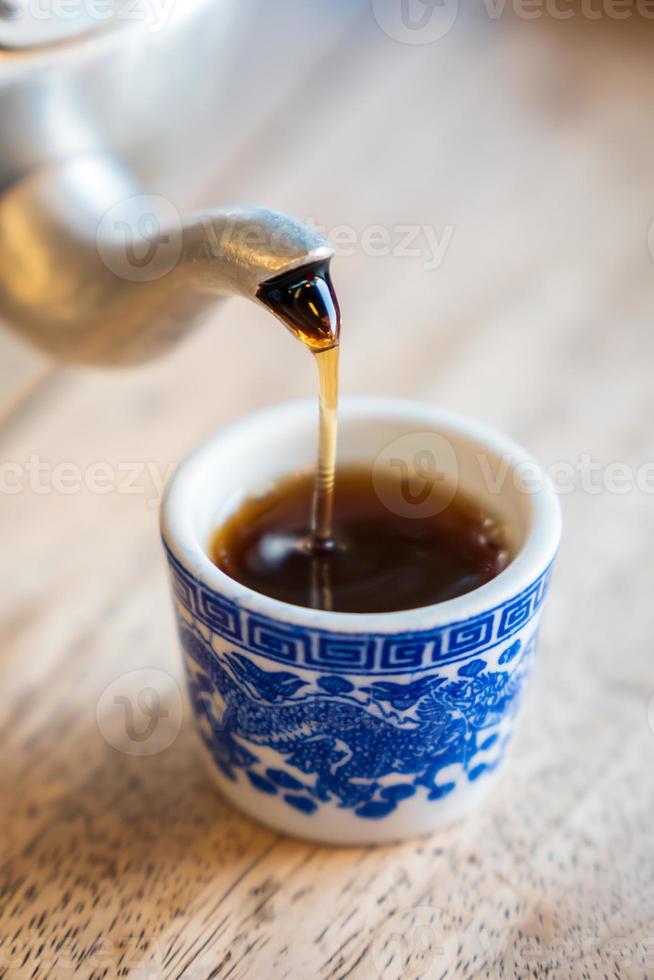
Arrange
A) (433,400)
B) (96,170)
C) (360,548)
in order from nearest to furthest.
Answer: (360,548), (96,170), (433,400)

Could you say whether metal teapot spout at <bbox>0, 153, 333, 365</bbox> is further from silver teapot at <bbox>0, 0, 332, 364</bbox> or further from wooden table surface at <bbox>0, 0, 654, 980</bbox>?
wooden table surface at <bbox>0, 0, 654, 980</bbox>

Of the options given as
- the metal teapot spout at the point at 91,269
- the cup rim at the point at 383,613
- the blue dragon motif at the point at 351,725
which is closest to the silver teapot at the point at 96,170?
the metal teapot spout at the point at 91,269

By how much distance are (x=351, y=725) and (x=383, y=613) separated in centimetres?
6

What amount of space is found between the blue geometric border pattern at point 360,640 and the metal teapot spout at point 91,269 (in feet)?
0.66

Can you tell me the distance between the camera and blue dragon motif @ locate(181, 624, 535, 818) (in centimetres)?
51

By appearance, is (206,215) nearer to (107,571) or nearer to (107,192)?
(107,192)

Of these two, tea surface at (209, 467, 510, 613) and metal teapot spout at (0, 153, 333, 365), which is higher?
metal teapot spout at (0, 153, 333, 365)

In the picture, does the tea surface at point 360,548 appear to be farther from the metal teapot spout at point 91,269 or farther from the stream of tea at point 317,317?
the metal teapot spout at point 91,269

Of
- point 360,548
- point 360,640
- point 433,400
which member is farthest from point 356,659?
point 433,400

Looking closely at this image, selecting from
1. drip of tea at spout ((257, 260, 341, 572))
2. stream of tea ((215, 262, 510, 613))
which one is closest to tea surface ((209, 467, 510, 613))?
stream of tea ((215, 262, 510, 613))

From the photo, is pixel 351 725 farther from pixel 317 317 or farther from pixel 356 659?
pixel 317 317

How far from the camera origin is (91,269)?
69 cm

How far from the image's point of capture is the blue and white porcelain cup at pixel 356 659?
1.64 ft

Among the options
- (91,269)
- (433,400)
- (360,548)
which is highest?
(91,269)
